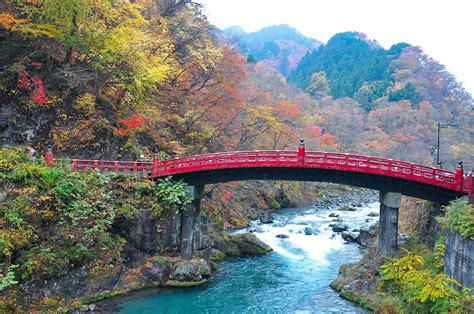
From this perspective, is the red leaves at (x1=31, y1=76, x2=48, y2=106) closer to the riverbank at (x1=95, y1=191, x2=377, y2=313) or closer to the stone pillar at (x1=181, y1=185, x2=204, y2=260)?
the stone pillar at (x1=181, y1=185, x2=204, y2=260)

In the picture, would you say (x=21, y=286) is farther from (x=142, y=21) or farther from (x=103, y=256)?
(x=142, y=21)

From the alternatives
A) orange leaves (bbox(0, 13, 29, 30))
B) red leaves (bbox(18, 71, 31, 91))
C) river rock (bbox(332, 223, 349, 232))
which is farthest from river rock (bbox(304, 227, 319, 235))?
orange leaves (bbox(0, 13, 29, 30))

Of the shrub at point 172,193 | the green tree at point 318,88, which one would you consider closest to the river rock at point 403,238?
the shrub at point 172,193

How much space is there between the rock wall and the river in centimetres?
522

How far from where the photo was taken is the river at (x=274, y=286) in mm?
20359

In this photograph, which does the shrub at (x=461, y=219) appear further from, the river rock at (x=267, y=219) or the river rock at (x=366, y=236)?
the river rock at (x=267, y=219)

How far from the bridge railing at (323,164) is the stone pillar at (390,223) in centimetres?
162

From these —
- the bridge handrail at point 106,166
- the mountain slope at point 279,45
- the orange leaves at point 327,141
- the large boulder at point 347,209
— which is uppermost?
the mountain slope at point 279,45

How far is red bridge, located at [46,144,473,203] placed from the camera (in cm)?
2230

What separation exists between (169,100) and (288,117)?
2079 cm

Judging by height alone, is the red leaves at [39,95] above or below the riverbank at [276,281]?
above

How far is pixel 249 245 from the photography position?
29781 millimetres

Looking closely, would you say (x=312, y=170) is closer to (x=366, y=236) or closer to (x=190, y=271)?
(x=190, y=271)

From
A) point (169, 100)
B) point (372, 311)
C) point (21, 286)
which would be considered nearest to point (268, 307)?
point (372, 311)
